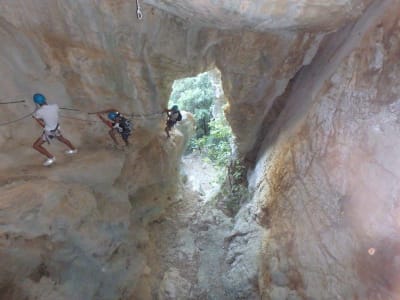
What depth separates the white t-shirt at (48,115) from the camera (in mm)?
5691

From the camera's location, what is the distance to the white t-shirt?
18.7ft

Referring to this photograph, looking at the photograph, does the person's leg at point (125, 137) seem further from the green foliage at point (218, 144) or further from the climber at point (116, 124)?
the green foliage at point (218, 144)

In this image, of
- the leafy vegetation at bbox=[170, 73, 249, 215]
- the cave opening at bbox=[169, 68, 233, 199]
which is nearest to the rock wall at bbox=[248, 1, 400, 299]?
the leafy vegetation at bbox=[170, 73, 249, 215]

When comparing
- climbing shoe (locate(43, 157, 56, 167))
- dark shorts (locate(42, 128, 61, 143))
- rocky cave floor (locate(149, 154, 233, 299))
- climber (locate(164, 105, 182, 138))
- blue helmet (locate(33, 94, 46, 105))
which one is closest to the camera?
blue helmet (locate(33, 94, 46, 105))

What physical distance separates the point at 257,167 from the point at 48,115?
628 centimetres

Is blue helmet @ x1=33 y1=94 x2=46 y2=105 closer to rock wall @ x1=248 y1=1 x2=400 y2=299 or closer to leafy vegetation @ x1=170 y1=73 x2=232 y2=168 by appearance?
rock wall @ x1=248 y1=1 x2=400 y2=299

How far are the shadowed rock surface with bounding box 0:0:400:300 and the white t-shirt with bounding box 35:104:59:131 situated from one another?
841mm

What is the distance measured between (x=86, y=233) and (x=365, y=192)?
5655 millimetres

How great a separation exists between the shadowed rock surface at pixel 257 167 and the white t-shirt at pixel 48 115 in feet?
2.76

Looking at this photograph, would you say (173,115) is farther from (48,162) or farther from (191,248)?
(48,162)

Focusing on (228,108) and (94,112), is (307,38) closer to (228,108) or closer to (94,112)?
(228,108)

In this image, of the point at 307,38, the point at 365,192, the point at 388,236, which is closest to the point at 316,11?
the point at 307,38

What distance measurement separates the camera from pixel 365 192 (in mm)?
5453

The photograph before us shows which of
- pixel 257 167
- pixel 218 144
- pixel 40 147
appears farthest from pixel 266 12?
pixel 218 144
